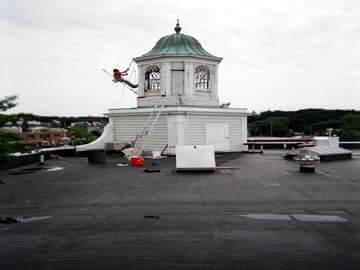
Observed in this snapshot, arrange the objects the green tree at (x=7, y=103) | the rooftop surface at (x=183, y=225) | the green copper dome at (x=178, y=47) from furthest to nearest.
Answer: the green copper dome at (x=178, y=47) < the green tree at (x=7, y=103) < the rooftop surface at (x=183, y=225)

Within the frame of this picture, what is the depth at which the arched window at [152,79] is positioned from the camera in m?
29.3

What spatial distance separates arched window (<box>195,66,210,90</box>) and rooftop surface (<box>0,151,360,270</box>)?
16.8 m

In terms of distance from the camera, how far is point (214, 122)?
1088 inches

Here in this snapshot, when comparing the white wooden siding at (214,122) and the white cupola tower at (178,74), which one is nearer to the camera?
the white wooden siding at (214,122)

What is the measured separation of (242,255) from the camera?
551 centimetres

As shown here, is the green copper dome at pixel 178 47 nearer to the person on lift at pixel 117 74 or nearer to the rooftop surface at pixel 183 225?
the person on lift at pixel 117 74

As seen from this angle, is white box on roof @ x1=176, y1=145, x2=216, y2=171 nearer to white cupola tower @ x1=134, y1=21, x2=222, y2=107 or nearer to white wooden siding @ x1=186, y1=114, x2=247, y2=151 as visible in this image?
white wooden siding @ x1=186, y1=114, x2=247, y2=151

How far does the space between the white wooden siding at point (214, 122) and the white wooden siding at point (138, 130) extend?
1.66 m

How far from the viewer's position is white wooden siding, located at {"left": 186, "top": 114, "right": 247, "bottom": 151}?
87.1ft

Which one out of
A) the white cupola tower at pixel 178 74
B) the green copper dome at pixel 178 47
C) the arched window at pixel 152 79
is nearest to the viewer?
the white cupola tower at pixel 178 74

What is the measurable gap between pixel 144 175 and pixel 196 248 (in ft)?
30.7

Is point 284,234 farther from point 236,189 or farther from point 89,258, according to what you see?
point 236,189

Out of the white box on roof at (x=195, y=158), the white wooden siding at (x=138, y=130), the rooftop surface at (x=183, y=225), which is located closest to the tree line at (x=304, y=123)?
the white wooden siding at (x=138, y=130)

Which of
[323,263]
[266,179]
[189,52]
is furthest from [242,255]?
[189,52]
